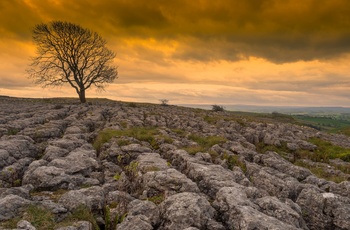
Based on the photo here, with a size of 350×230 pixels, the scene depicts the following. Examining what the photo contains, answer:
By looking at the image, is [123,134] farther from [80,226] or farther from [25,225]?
[25,225]

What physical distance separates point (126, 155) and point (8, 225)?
12782mm

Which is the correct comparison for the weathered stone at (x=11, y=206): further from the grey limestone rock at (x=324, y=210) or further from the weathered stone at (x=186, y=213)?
the grey limestone rock at (x=324, y=210)

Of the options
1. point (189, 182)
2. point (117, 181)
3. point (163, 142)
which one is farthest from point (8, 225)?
point (163, 142)

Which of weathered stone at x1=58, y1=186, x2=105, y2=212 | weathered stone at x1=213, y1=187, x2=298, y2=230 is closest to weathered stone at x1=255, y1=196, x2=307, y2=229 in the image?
weathered stone at x1=213, y1=187, x2=298, y2=230

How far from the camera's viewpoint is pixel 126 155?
23719mm

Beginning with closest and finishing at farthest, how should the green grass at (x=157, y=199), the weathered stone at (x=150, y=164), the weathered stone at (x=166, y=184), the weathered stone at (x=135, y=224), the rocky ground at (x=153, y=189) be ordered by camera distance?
1. the weathered stone at (x=135, y=224)
2. the rocky ground at (x=153, y=189)
3. the green grass at (x=157, y=199)
4. the weathered stone at (x=166, y=184)
5. the weathered stone at (x=150, y=164)

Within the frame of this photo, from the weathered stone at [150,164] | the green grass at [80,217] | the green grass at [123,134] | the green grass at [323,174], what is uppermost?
the green grass at [123,134]

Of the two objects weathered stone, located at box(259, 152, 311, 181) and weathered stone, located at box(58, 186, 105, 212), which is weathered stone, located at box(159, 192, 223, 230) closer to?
weathered stone, located at box(58, 186, 105, 212)

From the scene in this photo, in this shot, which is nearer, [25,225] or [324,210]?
[25,225]

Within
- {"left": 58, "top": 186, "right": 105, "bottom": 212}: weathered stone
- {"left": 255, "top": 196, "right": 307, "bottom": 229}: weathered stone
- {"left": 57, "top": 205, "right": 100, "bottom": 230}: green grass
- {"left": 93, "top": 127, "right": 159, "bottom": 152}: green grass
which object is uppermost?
{"left": 93, "top": 127, "right": 159, "bottom": 152}: green grass

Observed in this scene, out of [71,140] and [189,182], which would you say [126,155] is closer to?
[71,140]

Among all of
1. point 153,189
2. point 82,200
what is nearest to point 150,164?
point 153,189

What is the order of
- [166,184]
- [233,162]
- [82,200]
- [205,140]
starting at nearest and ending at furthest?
[82,200]
[166,184]
[233,162]
[205,140]

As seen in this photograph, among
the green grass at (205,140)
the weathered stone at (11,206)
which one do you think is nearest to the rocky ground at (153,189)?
the weathered stone at (11,206)
